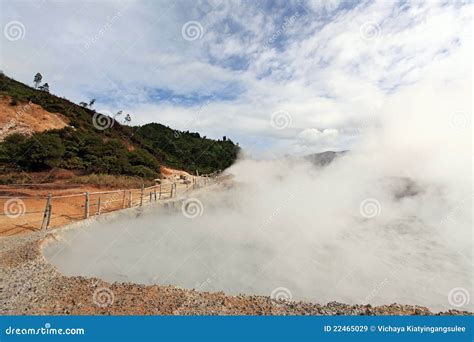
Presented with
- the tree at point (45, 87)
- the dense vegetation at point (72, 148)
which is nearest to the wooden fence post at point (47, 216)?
the dense vegetation at point (72, 148)

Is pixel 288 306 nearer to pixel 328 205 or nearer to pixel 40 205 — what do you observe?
pixel 40 205

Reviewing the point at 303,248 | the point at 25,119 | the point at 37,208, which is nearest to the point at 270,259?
the point at 303,248

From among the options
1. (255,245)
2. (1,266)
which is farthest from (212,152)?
(1,266)

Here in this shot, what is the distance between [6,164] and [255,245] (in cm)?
1865

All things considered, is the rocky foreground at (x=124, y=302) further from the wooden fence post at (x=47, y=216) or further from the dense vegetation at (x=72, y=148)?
the dense vegetation at (x=72, y=148)

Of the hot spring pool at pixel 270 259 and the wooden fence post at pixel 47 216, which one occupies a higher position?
the wooden fence post at pixel 47 216

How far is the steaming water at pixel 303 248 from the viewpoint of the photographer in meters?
7.57

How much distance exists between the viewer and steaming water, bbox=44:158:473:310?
7.57 meters

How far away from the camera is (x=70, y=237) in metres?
9.30

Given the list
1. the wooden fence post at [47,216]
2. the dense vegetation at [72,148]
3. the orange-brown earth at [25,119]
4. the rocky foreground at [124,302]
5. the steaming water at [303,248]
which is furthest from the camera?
the orange-brown earth at [25,119]

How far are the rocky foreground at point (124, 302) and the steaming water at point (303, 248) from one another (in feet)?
4.97

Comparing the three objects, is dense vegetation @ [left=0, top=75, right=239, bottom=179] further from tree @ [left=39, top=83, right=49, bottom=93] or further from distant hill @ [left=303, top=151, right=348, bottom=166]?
distant hill @ [left=303, top=151, right=348, bottom=166]

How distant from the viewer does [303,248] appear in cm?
1097

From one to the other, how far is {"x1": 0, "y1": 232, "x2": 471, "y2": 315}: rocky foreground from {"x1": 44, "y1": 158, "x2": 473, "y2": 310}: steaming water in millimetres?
1513
